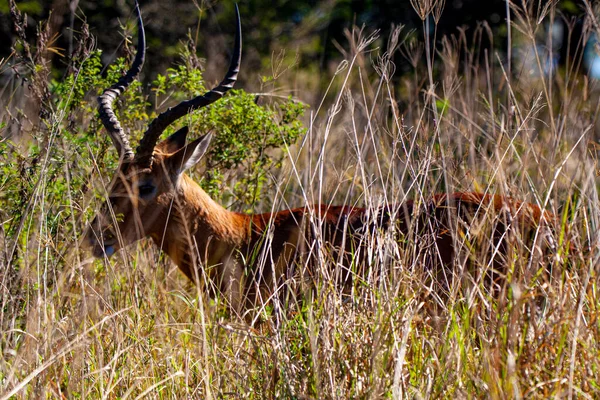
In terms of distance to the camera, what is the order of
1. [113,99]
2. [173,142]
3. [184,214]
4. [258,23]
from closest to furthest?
[113,99] → [184,214] → [173,142] → [258,23]

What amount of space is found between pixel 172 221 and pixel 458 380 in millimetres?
2741

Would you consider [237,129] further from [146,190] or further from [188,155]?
[146,190]

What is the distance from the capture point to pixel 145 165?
4.73m

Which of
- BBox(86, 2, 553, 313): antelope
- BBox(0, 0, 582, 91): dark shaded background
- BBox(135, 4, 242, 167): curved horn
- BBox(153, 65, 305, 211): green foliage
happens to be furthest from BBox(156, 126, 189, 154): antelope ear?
BBox(0, 0, 582, 91): dark shaded background

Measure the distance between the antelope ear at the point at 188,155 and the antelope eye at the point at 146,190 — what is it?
0.57ft

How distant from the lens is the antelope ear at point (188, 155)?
471cm

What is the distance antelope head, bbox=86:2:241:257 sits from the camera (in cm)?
445

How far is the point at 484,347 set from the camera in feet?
7.77

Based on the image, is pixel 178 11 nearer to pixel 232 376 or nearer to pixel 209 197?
pixel 209 197

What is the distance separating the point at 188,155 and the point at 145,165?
26cm

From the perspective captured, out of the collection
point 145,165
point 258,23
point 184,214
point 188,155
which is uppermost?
point 258,23

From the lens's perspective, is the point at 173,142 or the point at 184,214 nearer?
the point at 184,214

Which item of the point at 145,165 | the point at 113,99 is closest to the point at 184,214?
the point at 145,165

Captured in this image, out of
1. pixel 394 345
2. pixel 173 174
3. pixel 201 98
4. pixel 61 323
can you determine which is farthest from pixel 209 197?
pixel 394 345
